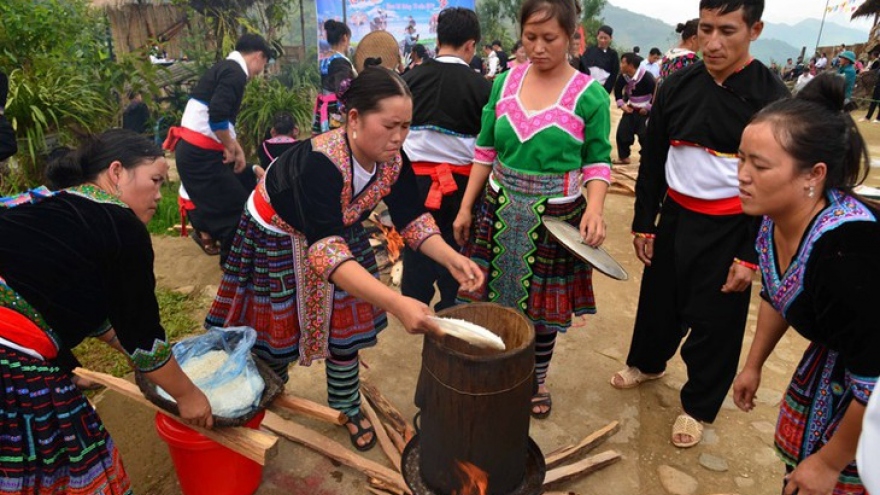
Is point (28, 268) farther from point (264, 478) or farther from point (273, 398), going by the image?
point (264, 478)

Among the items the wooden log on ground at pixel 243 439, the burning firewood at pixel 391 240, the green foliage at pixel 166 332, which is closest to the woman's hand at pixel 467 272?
the wooden log on ground at pixel 243 439

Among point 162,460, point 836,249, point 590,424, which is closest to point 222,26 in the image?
point 162,460

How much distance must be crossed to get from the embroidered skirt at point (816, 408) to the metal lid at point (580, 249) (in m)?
0.80

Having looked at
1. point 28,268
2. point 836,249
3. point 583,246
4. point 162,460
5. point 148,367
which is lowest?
point 162,460

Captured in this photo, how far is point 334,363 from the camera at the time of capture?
9.41 feet

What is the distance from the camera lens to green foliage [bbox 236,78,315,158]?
339 inches

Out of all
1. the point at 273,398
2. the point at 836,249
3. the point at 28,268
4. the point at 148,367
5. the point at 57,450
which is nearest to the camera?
the point at 836,249

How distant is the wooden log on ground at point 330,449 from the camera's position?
269cm

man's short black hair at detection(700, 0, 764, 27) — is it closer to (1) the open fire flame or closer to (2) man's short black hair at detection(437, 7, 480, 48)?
(2) man's short black hair at detection(437, 7, 480, 48)

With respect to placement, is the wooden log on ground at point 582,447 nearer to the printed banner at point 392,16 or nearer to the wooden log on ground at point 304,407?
the wooden log on ground at point 304,407

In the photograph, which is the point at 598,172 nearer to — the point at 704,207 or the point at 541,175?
the point at 541,175

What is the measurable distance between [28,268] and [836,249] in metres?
2.38

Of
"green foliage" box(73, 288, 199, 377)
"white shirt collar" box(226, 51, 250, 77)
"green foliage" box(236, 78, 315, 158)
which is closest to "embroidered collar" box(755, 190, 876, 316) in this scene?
"green foliage" box(73, 288, 199, 377)

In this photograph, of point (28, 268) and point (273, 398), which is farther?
point (273, 398)
